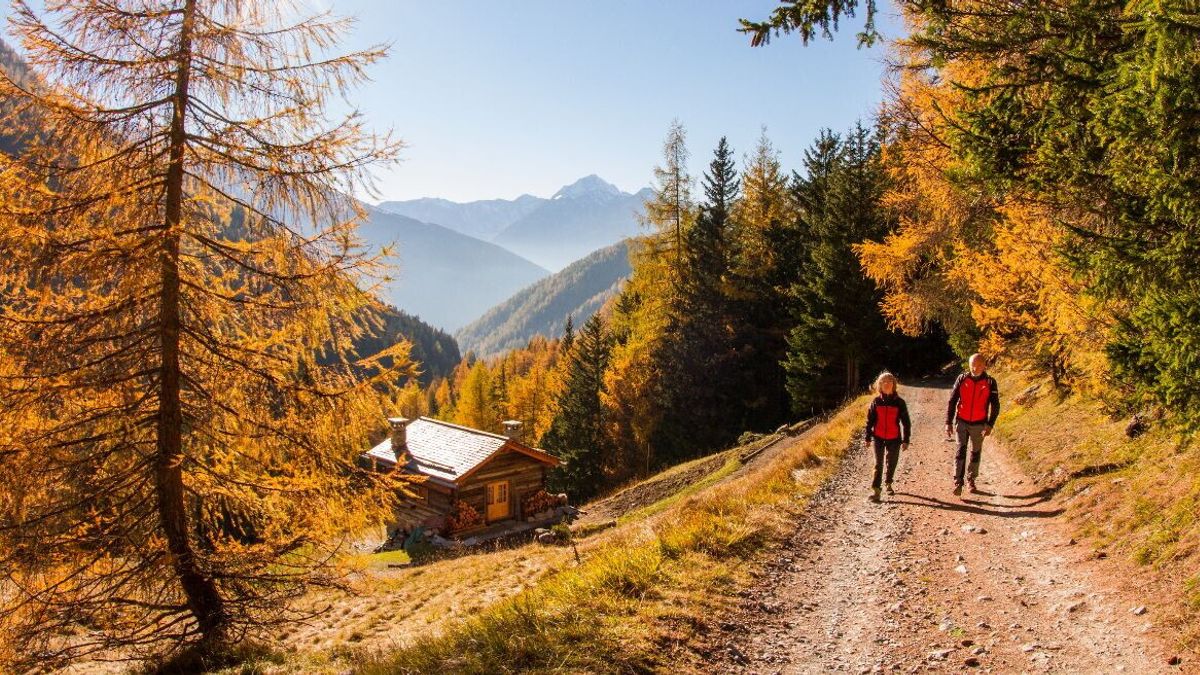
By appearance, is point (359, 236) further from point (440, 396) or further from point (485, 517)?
point (440, 396)

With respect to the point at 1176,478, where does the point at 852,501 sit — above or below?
below

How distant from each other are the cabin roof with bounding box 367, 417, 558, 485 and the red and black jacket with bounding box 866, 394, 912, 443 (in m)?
19.3

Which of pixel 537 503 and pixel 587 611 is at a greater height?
pixel 587 611

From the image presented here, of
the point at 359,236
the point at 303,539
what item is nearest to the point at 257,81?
the point at 359,236

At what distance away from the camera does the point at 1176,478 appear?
6578 millimetres

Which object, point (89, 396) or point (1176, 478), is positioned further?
point (89, 396)

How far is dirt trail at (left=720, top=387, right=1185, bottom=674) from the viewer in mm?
4980

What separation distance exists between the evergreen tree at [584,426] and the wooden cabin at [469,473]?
14994 millimetres

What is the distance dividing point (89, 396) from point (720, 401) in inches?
1284

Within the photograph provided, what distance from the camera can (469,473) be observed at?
84.7 feet

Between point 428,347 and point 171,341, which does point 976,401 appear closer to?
point 171,341

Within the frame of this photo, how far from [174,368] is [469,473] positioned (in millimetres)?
19254

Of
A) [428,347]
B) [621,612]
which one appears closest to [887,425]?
[621,612]

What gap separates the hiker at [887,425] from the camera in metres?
9.57
